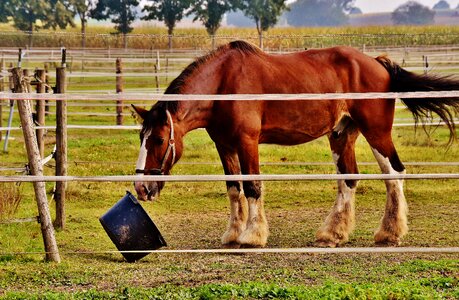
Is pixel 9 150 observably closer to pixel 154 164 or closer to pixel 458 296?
pixel 154 164

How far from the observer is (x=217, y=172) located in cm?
1371

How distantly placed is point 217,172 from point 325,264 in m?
6.25

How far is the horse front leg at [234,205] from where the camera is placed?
8812mm

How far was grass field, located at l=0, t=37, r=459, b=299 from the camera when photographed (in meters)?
6.32

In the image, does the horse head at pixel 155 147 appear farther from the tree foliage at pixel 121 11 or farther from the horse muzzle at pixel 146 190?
the tree foliage at pixel 121 11

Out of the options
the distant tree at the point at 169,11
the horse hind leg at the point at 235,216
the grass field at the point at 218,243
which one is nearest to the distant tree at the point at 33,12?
the distant tree at the point at 169,11

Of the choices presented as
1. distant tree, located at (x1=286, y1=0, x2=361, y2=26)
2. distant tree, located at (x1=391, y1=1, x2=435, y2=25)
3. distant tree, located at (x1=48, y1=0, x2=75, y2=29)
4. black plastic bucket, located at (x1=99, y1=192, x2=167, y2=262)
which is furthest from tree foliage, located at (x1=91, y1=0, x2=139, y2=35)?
distant tree, located at (x1=286, y1=0, x2=361, y2=26)

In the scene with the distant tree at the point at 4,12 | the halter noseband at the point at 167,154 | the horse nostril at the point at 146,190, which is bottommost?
the horse nostril at the point at 146,190

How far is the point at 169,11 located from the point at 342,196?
149 feet

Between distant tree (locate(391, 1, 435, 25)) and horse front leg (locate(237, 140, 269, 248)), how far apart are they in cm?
14484

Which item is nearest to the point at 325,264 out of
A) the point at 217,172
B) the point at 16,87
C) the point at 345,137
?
the point at 345,137

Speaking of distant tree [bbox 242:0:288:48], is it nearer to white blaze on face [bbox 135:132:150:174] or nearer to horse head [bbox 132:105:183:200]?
horse head [bbox 132:105:183:200]

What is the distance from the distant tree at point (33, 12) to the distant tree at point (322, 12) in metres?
108

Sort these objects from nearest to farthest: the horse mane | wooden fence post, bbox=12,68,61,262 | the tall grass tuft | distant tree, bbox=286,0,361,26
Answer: wooden fence post, bbox=12,68,61,262, the horse mane, the tall grass tuft, distant tree, bbox=286,0,361,26
